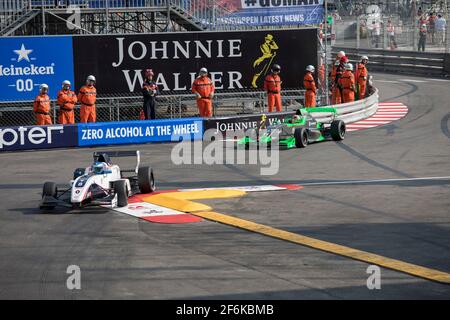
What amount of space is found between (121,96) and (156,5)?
3817mm

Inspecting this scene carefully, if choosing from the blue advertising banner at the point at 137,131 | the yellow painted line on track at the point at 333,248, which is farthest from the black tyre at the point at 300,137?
the yellow painted line on track at the point at 333,248

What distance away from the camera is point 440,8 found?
1890 inches

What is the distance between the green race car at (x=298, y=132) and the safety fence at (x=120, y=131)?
1.00 metres

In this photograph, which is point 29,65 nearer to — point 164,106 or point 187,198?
point 164,106

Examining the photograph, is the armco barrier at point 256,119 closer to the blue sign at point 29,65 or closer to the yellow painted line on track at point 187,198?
the blue sign at point 29,65

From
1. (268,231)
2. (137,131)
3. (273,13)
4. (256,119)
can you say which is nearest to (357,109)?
(256,119)

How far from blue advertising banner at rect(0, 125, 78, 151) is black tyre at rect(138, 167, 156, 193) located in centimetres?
816

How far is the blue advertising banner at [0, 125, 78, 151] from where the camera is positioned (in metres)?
24.8

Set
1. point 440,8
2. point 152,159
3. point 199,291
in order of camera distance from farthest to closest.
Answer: point 440,8, point 152,159, point 199,291

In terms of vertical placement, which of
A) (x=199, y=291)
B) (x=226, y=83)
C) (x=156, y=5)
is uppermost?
(x=156, y=5)

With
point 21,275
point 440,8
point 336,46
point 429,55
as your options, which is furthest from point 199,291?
point 336,46

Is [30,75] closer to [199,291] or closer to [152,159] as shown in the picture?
[152,159]

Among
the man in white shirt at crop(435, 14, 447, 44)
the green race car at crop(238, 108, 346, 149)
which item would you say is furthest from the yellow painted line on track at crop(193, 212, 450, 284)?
the man in white shirt at crop(435, 14, 447, 44)

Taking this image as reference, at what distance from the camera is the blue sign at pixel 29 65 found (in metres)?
28.5
